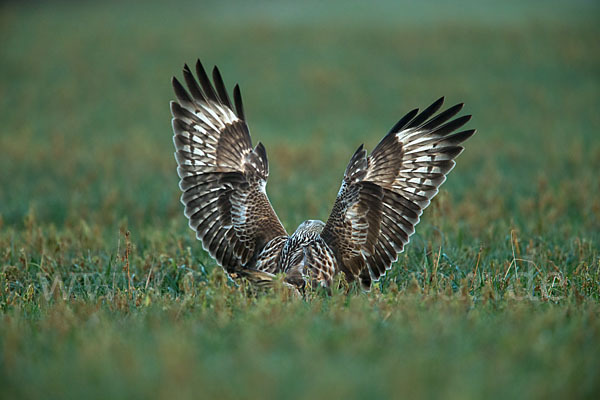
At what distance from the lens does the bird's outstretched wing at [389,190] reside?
A: 5.09m

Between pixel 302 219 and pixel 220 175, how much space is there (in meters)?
2.76

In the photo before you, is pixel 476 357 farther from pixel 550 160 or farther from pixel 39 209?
pixel 550 160

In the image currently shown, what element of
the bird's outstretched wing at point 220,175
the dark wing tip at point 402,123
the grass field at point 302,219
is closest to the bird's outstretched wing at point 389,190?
the dark wing tip at point 402,123

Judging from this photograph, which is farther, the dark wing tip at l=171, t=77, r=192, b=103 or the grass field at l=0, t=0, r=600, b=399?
the dark wing tip at l=171, t=77, r=192, b=103

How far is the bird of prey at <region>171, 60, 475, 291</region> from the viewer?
508cm

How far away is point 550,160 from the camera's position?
11508 millimetres

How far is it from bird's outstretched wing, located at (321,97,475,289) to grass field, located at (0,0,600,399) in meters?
0.34

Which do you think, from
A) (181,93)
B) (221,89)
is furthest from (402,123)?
(181,93)

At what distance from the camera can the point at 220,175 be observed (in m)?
5.49

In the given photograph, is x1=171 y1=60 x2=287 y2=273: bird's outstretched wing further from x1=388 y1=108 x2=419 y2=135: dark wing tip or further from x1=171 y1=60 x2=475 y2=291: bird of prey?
x1=388 y1=108 x2=419 y2=135: dark wing tip

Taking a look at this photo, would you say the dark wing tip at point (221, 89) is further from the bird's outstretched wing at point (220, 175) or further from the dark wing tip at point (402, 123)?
the dark wing tip at point (402, 123)

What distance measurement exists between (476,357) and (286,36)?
24.6m

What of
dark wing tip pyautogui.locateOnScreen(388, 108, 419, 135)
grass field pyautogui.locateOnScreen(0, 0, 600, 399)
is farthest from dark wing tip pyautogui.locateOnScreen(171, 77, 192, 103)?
dark wing tip pyautogui.locateOnScreen(388, 108, 419, 135)

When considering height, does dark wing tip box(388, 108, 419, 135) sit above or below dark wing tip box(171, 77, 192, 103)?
below
